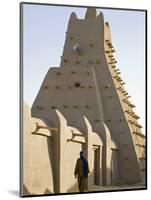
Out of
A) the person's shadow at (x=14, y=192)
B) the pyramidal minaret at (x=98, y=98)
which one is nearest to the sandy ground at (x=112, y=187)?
the pyramidal minaret at (x=98, y=98)

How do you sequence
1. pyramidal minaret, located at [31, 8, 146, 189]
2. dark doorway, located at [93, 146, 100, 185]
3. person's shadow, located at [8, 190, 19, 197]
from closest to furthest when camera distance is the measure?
person's shadow, located at [8, 190, 19, 197]
pyramidal minaret, located at [31, 8, 146, 189]
dark doorway, located at [93, 146, 100, 185]

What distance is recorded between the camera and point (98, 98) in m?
8.34

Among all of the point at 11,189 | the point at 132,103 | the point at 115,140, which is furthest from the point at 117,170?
the point at 11,189

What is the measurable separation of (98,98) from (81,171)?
3.30ft

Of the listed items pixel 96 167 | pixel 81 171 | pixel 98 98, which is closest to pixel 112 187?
pixel 96 167

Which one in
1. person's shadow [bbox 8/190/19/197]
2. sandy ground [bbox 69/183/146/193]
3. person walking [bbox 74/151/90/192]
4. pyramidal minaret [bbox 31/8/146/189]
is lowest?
person's shadow [bbox 8/190/19/197]

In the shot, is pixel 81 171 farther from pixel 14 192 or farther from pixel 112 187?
pixel 14 192

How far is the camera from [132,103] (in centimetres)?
839

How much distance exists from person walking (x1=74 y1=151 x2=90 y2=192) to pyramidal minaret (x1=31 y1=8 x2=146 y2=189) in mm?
167

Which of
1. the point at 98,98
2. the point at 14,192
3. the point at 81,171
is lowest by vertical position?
the point at 14,192

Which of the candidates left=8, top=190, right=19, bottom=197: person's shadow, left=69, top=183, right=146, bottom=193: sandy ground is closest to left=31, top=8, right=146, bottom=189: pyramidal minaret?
left=69, top=183, right=146, bottom=193: sandy ground

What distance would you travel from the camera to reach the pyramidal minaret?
8031 mm

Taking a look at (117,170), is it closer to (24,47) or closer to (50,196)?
(50,196)

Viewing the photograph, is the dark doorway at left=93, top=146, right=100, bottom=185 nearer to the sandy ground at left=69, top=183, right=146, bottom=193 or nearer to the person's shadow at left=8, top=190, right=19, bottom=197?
the sandy ground at left=69, top=183, right=146, bottom=193
